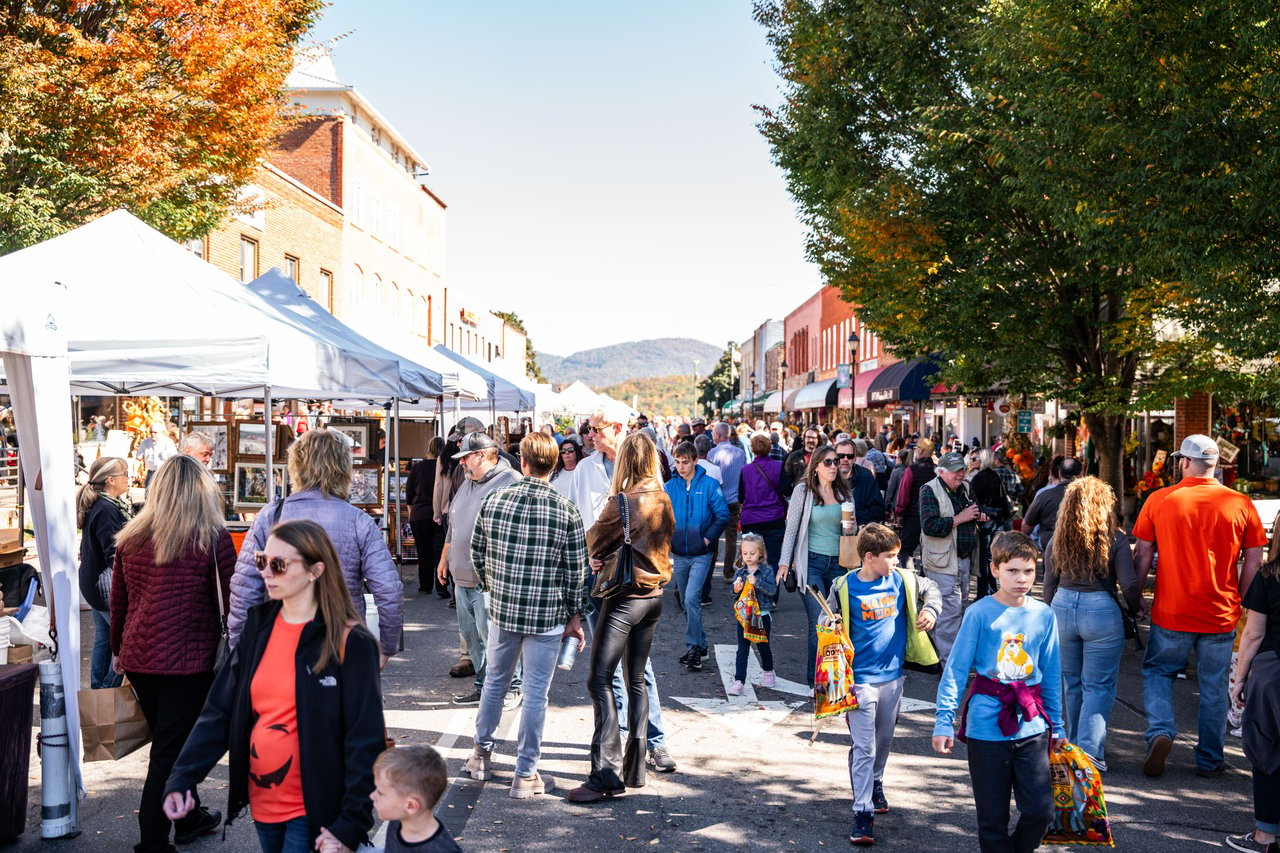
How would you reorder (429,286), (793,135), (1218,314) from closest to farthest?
(1218,314)
(793,135)
(429,286)

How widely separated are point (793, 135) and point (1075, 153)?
7.45 meters

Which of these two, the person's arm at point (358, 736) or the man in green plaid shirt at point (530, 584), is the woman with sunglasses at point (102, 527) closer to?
the man in green plaid shirt at point (530, 584)

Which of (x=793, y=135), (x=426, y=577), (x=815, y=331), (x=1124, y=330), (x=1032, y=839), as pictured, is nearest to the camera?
(x=1032, y=839)

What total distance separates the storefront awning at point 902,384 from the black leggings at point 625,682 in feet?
59.2

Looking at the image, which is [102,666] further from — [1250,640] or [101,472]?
[1250,640]

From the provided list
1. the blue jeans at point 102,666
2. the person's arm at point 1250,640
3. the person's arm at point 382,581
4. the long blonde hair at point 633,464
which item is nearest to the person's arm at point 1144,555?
the person's arm at point 1250,640

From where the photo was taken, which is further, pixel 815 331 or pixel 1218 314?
pixel 815 331

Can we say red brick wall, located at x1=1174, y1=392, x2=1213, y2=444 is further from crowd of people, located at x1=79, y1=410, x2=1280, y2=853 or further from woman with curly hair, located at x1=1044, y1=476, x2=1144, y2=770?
woman with curly hair, located at x1=1044, y1=476, x2=1144, y2=770

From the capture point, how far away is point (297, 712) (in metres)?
3.24

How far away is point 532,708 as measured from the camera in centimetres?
572

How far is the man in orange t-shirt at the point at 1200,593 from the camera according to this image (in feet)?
20.6

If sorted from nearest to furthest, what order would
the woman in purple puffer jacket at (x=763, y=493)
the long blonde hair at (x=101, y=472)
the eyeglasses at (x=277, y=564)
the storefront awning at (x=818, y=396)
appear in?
the eyeglasses at (x=277, y=564)
the long blonde hair at (x=101, y=472)
the woman in purple puffer jacket at (x=763, y=493)
the storefront awning at (x=818, y=396)

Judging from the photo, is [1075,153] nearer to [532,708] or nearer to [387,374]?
[387,374]

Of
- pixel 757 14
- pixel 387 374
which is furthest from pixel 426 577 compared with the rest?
pixel 757 14
